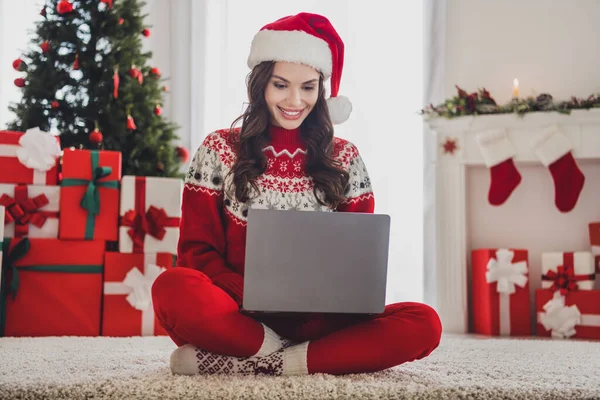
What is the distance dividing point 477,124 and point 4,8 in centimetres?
262

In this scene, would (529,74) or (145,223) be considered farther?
(529,74)

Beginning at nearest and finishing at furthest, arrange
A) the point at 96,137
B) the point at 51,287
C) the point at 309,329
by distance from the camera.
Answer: the point at 309,329
the point at 51,287
the point at 96,137

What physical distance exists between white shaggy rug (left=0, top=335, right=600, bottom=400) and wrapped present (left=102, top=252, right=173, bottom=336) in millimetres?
601

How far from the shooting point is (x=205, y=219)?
5.28 ft

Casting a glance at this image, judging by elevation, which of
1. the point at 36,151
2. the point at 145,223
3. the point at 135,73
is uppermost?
the point at 135,73

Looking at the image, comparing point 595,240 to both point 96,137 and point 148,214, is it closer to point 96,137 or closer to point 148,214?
point 148,214

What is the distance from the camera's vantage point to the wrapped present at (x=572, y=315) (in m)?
3.01

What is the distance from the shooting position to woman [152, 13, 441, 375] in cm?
141

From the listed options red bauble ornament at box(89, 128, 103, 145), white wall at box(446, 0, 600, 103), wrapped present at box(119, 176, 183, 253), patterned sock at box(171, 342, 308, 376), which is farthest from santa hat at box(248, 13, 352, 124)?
white wall at box(446, 0, 600, 103)

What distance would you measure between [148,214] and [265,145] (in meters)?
1.19

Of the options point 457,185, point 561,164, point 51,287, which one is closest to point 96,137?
point 51,287

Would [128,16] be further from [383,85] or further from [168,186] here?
[383,85]

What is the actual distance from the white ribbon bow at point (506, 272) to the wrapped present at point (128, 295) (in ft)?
4.73

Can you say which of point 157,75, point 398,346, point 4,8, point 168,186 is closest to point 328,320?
point 398,346
